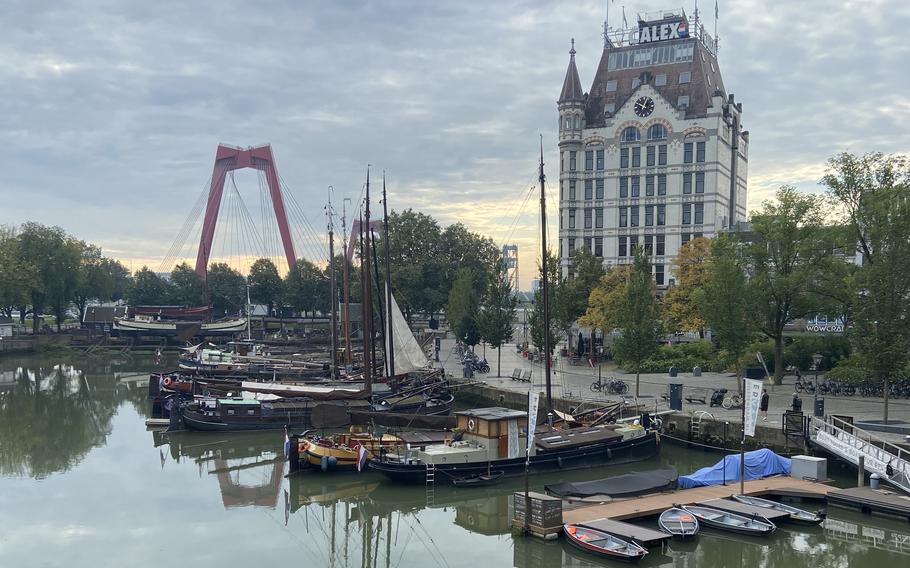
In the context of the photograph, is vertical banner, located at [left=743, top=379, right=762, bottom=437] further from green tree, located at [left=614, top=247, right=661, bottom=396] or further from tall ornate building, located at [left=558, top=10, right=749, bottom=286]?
tall ornate building, located at [left=558, top=10, right=749, bottom=286]

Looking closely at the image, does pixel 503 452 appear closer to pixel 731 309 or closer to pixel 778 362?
pixel 731 309

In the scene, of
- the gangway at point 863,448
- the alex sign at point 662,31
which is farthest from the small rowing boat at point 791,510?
the alex sign at point 662,31

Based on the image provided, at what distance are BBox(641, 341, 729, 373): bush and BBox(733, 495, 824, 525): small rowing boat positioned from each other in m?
24.5

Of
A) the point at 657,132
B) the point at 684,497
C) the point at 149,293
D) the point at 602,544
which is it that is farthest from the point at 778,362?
the point at 149,293

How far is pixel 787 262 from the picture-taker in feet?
134

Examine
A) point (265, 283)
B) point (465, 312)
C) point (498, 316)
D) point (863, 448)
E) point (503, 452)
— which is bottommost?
point (503, 452)

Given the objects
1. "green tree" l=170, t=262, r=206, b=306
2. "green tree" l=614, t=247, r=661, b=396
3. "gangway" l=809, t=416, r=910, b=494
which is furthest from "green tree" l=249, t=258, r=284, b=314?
"gangway" l=809, t=416, r=910, b=494

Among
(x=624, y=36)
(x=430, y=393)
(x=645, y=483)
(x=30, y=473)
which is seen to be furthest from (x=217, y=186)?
(x=645, y=483)

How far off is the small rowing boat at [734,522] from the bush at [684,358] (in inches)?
1024

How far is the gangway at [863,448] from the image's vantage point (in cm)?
2362

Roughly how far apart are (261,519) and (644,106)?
180ft

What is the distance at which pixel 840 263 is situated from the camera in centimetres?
3981

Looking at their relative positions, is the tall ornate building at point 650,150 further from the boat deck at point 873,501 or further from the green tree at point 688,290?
the boat deck at point 873,501

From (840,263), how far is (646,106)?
31581mm
